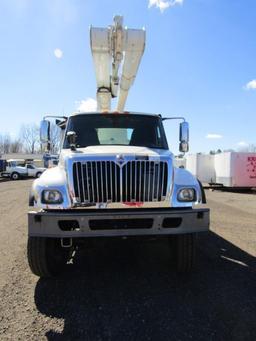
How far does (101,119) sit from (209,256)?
9.64ft

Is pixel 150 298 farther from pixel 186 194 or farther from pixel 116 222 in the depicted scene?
pixel 186 194

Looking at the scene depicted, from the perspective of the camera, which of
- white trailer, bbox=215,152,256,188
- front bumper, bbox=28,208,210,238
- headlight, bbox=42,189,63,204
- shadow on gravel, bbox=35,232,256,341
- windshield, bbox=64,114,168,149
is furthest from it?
white trailer, bbox=215,152,256,188

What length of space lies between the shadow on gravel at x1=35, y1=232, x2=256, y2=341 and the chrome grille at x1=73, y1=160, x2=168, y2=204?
116cm

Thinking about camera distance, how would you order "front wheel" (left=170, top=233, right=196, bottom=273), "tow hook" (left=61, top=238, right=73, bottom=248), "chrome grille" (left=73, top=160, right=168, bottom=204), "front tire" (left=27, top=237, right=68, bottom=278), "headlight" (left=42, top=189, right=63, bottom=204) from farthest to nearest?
1. "front wheel" (left=170, top=233, right=196, bottom=273)
2. "tow hook" (left=61, top=238, right=73, bottom=248)
3. "front tire" (left=27, top=237, right=68, bottom=278)
4. "chrome grille" (left=73, top=160, right=168, bottom=204)
5. "headlight" (left=42, top=189, right=63, bottom=204)

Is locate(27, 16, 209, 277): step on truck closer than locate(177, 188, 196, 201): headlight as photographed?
Yes

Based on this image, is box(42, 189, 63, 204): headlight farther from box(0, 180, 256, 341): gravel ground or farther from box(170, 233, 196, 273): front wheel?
box(170, 233, 196, 273): front wheel

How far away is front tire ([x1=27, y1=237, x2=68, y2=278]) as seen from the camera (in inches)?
179

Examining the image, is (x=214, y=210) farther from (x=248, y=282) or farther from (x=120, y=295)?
(x=120, y=295)

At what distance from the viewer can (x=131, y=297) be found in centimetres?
427

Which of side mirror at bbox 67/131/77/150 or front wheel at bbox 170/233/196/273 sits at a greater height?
side mirror at bbox 67/131/77/150

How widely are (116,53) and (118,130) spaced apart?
2.77 m

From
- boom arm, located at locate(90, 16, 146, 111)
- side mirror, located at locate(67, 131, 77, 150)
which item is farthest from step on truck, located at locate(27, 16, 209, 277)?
boom arm, located at locate(90, 16, 146, 111)

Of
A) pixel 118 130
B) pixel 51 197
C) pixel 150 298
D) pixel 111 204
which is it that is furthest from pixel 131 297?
pixel 118 130

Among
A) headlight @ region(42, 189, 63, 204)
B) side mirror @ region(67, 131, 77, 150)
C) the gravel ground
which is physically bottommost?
the gravel ground
